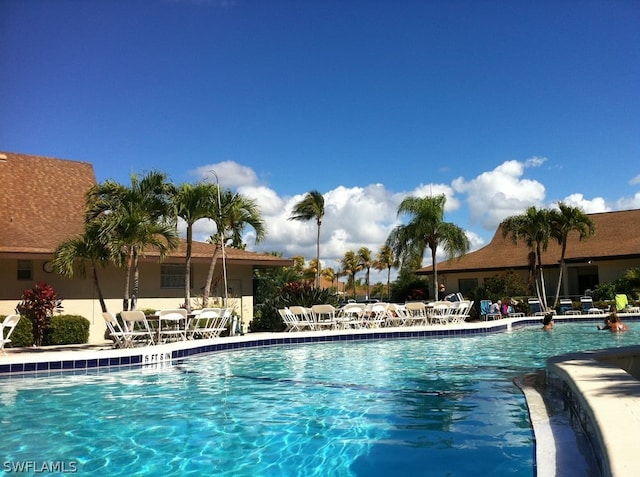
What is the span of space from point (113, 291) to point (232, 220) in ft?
14.7

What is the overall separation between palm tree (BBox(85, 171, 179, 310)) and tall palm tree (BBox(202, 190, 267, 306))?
5.74 ft

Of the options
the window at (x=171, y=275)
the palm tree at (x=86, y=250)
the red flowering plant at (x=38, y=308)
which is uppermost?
the palm tree at (x=86, y=250)

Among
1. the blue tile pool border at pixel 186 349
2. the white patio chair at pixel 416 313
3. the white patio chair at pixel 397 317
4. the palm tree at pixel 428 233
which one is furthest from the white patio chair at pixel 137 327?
the palm tree at pixel 428 233

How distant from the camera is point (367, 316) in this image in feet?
63.4

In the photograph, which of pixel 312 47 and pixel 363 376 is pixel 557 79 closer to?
pixel 312 47

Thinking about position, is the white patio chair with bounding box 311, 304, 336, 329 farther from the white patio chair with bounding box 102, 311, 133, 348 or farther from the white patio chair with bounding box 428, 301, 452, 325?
the white patio chair with bounding box 102, 311, 133, 348

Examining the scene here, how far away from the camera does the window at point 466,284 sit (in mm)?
36625

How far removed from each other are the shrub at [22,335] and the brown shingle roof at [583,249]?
21.9 m

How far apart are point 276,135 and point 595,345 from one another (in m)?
13.3

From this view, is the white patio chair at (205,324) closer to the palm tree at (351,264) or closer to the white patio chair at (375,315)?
the white patio chair at (375,315)

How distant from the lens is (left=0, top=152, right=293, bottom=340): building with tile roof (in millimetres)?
16109

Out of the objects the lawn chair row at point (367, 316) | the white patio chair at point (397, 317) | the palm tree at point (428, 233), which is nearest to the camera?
the lawn chair row at point (367, 316)

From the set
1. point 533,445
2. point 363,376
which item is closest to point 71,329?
point 363,376

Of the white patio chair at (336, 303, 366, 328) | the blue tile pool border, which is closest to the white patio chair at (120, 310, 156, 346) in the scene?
the blue tile pool border
